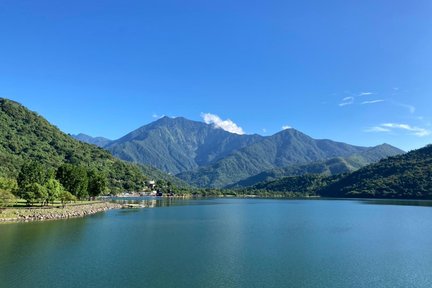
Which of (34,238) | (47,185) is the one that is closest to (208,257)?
(34,238)

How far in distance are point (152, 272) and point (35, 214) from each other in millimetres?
53394

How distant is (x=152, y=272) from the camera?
130 ft

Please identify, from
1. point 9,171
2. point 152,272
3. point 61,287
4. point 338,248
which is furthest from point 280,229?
point 9,171

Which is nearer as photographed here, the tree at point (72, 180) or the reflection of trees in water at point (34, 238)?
the reflection of trees in water at point (34, 238)

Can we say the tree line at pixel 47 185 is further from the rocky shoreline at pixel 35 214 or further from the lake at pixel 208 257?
the lake at pixel 208 257

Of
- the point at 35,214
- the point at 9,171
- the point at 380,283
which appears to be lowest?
the point at 380,283

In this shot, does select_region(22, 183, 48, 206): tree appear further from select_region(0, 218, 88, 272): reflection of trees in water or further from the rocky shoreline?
select_region(0, 218, 88, 272): reflection of trees in water

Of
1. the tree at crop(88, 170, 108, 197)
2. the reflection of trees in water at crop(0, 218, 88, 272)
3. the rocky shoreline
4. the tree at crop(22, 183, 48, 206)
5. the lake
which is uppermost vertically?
the tree at crop(88, 170, 108, 197)

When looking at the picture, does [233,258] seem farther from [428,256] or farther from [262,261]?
[428,256]

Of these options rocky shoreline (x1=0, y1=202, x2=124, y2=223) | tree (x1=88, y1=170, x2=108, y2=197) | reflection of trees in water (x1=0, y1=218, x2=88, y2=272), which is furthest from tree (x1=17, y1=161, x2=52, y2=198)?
reflection of trees in water (x1=0, y1=218, x2=88, y2=272)

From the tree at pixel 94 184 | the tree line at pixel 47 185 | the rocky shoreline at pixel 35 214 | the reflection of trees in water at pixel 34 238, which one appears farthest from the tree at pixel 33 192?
the tree at pixel 94 184

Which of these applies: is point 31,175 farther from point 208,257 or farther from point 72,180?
point 208,257

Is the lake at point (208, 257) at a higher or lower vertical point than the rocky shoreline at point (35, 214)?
lower

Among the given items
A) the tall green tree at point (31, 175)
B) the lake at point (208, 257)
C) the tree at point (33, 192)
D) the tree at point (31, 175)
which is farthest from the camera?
the tall green tree at point (31, 175)
